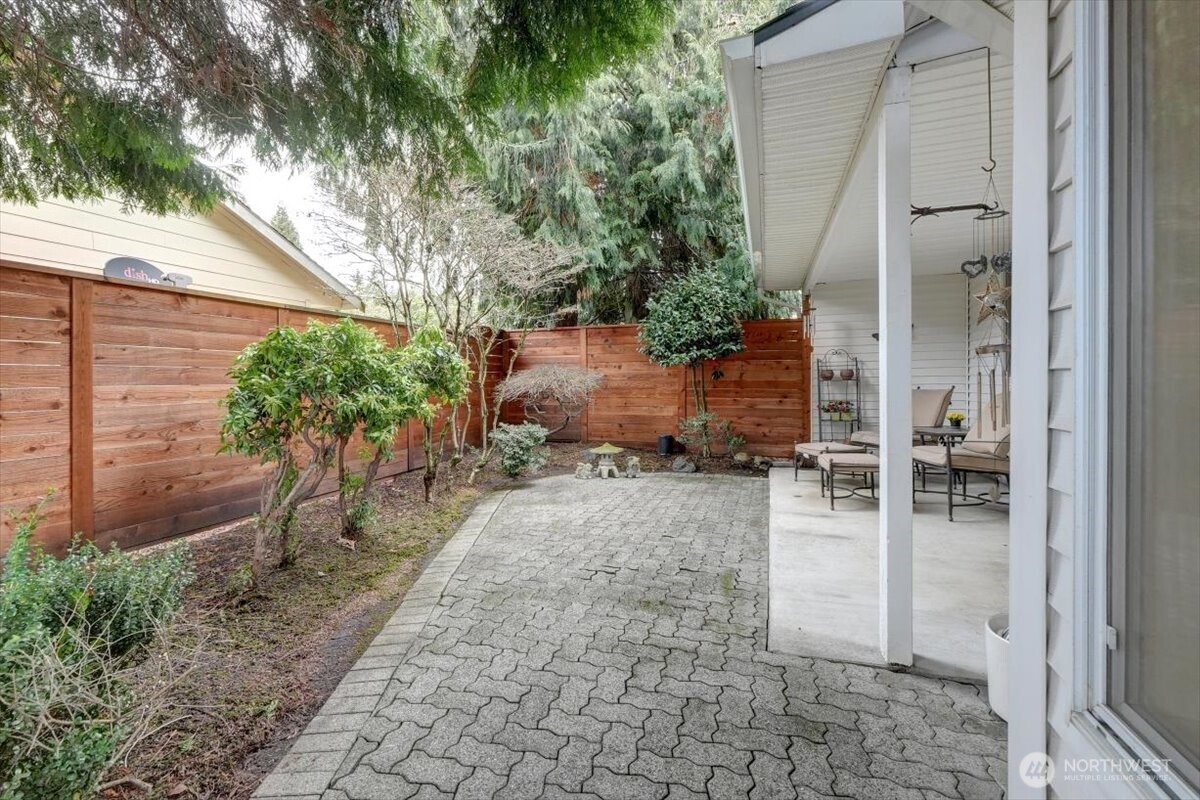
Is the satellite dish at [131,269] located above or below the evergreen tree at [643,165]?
below

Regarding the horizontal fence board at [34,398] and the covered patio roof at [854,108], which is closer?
the covered patio roof at [854,108]

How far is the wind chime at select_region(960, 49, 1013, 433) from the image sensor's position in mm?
3109

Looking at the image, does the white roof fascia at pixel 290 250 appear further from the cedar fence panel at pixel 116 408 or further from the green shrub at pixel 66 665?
the green shrub at pixel 66 665

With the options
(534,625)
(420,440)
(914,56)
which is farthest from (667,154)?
(534,625)

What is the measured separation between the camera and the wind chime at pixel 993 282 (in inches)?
122

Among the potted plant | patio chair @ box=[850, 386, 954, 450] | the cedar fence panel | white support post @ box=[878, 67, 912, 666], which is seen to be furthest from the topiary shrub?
the cedar fence panel

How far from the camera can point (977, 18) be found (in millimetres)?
1482

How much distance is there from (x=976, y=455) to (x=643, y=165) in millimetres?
6338

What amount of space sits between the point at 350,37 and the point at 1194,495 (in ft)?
8.06

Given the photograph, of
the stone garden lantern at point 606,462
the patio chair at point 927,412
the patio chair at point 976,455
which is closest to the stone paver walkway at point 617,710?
the patio chair at point 976,455

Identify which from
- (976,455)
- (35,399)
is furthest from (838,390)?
(35,399)

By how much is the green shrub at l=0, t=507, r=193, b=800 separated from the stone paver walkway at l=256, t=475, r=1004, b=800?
45 cm

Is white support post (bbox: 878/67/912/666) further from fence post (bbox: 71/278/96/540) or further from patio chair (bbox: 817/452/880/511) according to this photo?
fence post (bbox: 71/278/96/540)

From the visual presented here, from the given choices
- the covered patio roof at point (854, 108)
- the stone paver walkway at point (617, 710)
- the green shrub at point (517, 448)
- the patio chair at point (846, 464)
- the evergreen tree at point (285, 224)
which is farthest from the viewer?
the evergreen tree at point (285, 224)
